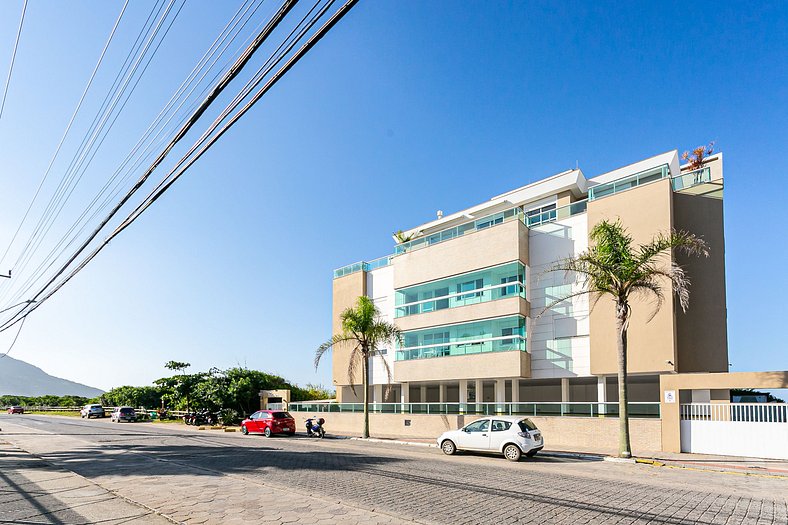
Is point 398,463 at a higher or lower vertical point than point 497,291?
lower

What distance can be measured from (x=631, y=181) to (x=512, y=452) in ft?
53.5

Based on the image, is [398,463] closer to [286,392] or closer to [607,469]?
[607,469]

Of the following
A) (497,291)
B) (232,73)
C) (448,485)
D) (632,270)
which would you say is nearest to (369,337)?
(497,291)

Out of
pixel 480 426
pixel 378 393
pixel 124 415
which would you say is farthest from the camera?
pixel 124 415

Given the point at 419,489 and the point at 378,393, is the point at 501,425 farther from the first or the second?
the point at 378,393

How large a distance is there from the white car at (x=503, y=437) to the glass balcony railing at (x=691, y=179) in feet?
49.7

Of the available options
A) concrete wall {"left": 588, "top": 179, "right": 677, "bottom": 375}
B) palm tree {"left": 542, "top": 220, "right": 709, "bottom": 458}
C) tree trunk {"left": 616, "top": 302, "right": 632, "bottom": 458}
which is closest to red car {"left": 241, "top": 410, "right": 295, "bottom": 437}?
concrete wall {"left": 588, "top": 179, "right": 677, "bottom": 375}

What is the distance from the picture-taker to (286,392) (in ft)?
149

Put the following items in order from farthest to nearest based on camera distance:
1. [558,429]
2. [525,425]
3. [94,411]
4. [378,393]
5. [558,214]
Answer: [94,411]
[378,393]
[558,214]
[558,429]
[525,425]

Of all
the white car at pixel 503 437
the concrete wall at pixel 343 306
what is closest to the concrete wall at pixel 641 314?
the white car at pixel 503 437

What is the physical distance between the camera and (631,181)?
28.7m

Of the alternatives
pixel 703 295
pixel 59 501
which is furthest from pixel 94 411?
pixel 703 295

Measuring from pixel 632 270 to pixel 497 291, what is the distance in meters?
12.3

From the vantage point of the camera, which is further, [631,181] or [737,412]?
[631,181]
